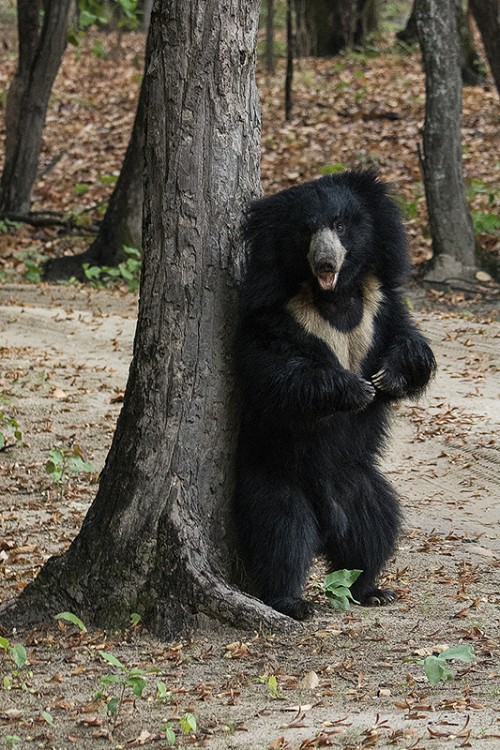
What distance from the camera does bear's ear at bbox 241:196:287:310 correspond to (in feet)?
13.6

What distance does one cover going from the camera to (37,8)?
13.2m

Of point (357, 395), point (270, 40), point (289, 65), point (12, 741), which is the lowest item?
point (12, 741)

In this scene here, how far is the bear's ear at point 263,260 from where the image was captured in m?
4.15

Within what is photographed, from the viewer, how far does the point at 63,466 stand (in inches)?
237

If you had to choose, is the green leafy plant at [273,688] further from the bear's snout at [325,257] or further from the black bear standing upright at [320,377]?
the bear's snout at [325,257]

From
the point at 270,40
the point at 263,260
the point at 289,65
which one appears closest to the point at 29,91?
the point at 289,65

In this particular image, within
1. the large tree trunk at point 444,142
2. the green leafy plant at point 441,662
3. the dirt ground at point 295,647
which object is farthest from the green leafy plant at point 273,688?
the large tree trunk at point 444,142

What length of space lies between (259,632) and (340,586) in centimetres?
55

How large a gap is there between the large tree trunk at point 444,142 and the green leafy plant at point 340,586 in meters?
7.21

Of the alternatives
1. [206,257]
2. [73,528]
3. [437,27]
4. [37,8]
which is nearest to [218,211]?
[206,257]

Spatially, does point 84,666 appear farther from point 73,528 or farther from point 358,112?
point 358,112

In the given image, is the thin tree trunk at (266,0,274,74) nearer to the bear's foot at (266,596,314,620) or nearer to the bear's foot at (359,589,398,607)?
the bear's foot at (359,589,398,607)

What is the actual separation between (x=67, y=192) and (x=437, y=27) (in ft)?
20.4

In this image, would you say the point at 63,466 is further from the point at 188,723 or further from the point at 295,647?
the point at 188,723
